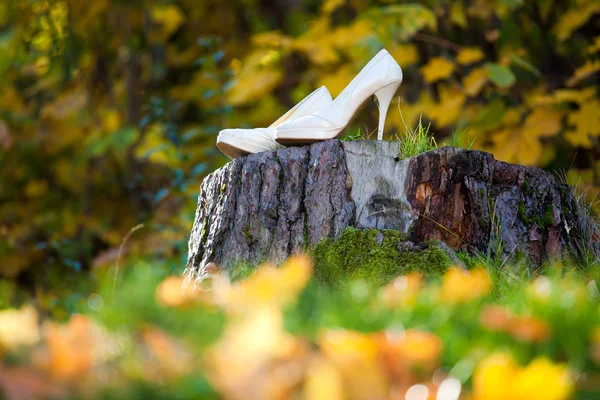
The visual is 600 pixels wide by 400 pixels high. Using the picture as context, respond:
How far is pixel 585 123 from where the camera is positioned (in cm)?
414

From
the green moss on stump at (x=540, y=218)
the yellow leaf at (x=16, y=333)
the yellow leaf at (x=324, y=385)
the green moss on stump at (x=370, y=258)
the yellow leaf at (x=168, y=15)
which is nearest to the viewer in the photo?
the yellow leaf at (x=324, y=385)

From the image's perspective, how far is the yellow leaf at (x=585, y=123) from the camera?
4105 millimetres

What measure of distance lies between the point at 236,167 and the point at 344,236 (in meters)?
0.44

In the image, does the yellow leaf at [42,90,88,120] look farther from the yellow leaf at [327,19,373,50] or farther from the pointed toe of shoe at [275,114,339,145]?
the pointed toe of shoe at [275,114,339,145]

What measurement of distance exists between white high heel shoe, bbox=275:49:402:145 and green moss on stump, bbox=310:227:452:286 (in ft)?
1.27

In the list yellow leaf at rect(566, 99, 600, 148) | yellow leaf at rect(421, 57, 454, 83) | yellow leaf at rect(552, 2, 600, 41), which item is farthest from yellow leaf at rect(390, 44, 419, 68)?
yellow leaf at rect(566, 99, 600, 148)

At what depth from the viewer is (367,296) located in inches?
48.1

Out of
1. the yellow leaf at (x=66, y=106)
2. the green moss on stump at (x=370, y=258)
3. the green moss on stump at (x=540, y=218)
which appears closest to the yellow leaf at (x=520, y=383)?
the green moss on stump at (x=370, y=258)

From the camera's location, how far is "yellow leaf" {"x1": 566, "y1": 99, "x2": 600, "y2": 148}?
13.5 feet

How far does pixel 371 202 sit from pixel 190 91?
3.77 m

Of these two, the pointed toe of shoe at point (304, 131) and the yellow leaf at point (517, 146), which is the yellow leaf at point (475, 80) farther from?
the pointed toe of shoe at point (304, 131)

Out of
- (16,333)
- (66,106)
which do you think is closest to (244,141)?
(16,333)

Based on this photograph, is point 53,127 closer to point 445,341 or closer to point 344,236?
point 344,236

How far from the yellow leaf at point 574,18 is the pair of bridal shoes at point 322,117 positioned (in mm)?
2198
